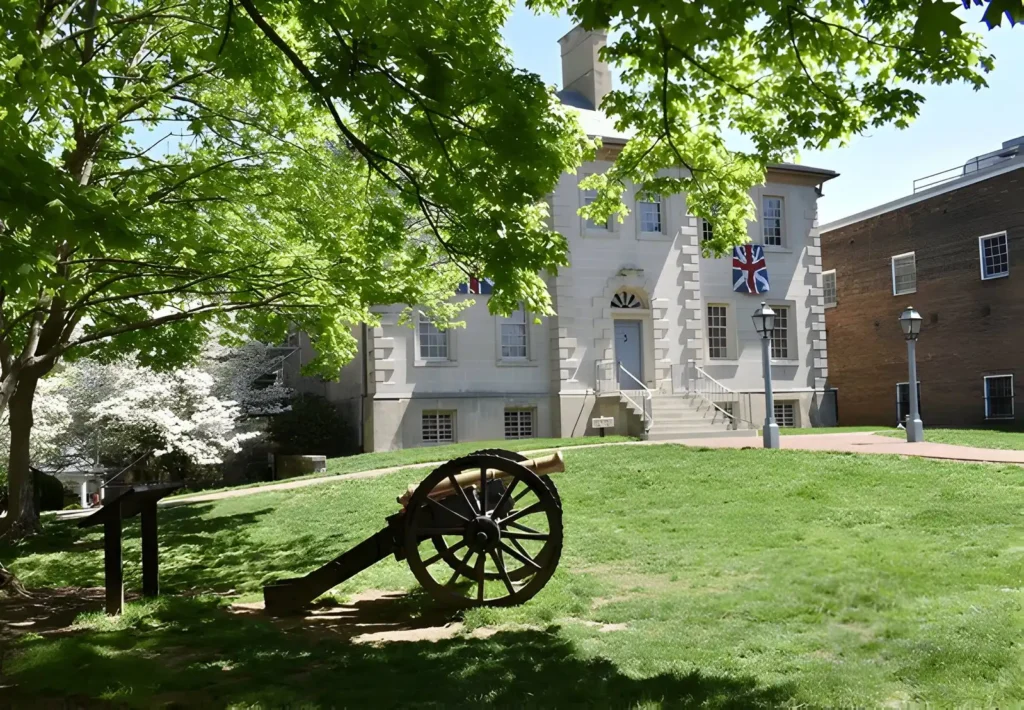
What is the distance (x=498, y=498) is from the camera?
7840 mm

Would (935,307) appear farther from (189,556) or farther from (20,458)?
(20,458)

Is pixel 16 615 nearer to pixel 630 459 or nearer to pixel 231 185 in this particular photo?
pixel 231 185

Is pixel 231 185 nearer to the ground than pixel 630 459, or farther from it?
farther from it

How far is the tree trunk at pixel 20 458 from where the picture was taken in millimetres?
13039

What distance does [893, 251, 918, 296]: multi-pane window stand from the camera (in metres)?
31.8

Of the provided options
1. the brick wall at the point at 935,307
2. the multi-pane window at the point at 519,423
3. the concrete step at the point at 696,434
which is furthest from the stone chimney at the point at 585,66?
the brick wall at the point at 935,307

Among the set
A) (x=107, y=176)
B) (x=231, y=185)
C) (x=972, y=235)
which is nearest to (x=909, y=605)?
(x=231, y=185)

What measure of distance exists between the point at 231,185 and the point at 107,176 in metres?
1.73

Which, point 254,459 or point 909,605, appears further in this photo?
point 254,459

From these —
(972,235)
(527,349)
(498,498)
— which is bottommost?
(498,498)

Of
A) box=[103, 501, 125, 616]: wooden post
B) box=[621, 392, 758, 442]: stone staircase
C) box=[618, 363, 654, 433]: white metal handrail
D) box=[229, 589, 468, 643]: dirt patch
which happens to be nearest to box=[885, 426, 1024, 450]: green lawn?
box=[621, 392, 758, 442]: stone staircase

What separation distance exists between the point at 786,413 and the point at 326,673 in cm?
2591

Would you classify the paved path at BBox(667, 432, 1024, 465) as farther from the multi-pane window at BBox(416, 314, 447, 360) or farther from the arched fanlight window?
the multi-pane window at BBox(416, 314, 447, 360)

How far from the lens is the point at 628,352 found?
27.2 metres
